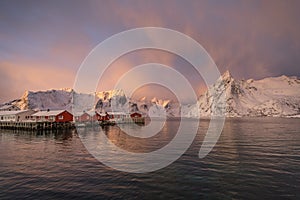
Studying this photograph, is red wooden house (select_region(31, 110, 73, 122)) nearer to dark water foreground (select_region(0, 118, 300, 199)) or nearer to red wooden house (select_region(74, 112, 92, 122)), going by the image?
red wooden house (select_region(74, 112, 92, 122))

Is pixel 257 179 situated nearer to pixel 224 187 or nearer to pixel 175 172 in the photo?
pixel 224 187

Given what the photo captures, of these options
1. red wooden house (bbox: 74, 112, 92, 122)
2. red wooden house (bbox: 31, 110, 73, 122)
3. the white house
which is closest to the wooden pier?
the white house

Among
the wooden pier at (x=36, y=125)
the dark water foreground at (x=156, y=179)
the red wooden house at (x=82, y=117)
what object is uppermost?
the red wooden house at (x=82, y=117)

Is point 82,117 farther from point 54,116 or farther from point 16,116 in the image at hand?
point 16,116

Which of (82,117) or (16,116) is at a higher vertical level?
(16,116)

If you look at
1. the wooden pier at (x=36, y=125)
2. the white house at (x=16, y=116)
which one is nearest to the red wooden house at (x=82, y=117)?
the wooden pier at (x=36, y=125)

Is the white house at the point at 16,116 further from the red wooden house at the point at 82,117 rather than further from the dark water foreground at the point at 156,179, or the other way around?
the dark water foreground at the point at 156,179

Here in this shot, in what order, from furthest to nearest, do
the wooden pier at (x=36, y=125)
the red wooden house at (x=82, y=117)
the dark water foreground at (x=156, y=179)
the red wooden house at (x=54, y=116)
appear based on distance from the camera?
the red wooden house at (x=82, y=117)
the red wooden house at (x=54, y=116)
the wooden pier at (x=36, y=125)
the dark water foreground at (x=156, y=179)

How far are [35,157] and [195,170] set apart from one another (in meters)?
23.4

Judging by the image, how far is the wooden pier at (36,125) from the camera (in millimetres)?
83188

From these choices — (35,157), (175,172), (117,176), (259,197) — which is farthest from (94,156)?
(259,197)

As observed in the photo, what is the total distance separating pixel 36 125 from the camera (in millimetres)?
82375

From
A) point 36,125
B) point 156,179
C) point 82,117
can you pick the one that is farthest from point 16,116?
point 156,179

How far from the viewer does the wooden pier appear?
8319 centimetres
